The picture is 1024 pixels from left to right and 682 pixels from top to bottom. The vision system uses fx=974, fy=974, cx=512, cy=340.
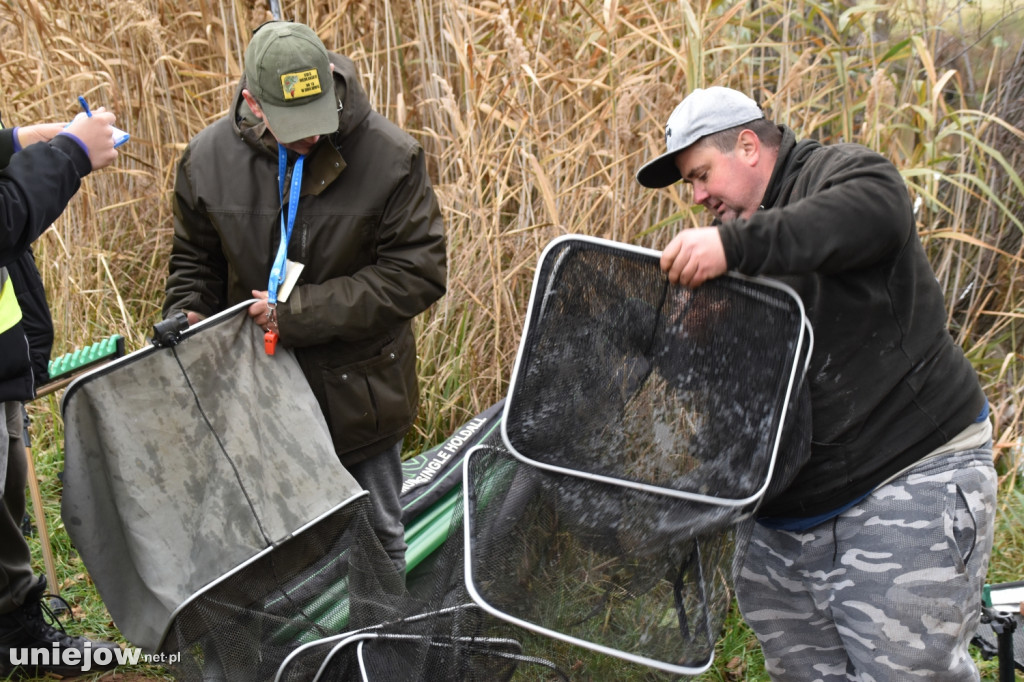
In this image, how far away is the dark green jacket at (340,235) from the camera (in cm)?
270

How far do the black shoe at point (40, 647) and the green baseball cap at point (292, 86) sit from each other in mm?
1728

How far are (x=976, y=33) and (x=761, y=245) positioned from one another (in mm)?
3595

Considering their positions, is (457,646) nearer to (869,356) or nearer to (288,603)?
(288,603)

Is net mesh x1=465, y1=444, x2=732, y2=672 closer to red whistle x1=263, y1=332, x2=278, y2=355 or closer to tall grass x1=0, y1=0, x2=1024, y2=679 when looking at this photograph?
red whistle x1=263, y1=332, x2=278, y2=355

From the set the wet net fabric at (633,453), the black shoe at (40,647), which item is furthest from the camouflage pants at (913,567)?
the black shoe at (40,647)

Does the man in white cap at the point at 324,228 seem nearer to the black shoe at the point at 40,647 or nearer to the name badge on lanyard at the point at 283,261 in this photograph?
the name badge on lanyard at the point at 283,261

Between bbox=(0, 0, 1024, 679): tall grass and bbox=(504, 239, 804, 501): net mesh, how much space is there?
55.2 inches

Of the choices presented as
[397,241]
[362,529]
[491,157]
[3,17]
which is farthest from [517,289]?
[3,17]

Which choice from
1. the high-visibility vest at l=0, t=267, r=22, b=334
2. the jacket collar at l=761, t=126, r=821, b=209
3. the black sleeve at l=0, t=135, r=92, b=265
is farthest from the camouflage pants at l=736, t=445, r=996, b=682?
the high-visibility vest at l=0, t=267, r=22, b=334

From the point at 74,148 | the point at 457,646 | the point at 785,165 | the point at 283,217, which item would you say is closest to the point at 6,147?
the point at 74,148

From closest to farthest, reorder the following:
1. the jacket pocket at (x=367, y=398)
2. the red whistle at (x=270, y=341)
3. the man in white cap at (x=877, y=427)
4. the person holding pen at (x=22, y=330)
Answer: the man in white cap at (x=877, y=427), the person holding pen at (x=22, y=330), the red whistle at (x=270, y=341), the jacket pocket at (x=367, y=398)

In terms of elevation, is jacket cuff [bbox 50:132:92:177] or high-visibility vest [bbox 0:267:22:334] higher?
jacket cuff [bbox 50:132:92:177]

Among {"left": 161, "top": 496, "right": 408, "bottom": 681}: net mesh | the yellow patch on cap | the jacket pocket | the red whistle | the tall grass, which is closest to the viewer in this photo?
{"left": 161, "top": 496, "right": 408, "bottom": 681}: net mesh

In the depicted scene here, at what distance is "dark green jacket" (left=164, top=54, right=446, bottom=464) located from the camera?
8.86ft
